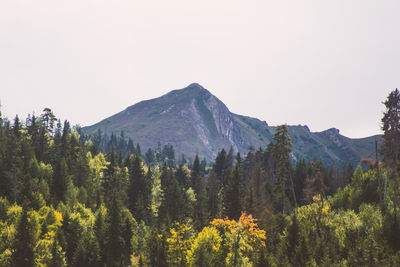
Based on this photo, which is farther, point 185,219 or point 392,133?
point 185,219

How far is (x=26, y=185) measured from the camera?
184ft

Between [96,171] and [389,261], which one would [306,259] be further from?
[96,171]

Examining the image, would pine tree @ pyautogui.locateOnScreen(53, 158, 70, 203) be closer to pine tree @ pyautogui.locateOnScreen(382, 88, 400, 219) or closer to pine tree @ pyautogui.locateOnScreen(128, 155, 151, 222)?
pine tree @ pyautogui.locateOnScreen(128, 155, 151, 222)

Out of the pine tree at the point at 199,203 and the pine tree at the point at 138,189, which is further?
the pine tree at the point at 138,189

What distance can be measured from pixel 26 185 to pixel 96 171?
27989mm

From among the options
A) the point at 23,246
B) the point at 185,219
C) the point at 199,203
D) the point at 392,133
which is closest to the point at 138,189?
the point at 199,203

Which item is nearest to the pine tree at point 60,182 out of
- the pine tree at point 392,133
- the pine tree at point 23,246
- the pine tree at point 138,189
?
the pine tree at point 138,189

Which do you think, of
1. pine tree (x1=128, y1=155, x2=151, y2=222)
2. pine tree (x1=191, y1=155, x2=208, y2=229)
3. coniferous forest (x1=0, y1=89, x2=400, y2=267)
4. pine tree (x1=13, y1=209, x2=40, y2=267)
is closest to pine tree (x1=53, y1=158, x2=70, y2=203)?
coniferous forest (x1=0, y1=89, x2=400, y2=267)

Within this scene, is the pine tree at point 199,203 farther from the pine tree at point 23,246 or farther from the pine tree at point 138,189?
the pine tree at point 23,246

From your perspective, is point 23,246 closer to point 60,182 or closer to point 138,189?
point 60,182

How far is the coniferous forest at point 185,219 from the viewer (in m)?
32.5

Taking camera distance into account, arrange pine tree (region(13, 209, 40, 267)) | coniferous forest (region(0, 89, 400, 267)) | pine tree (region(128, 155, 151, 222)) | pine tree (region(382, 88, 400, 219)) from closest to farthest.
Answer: coniferous forest (region(0, 89, 400, 267))
pine tree (region(13, 209, 40, 267))
pine tree (region(382, 88, 400, 219))
pine tree (region(128, 155, 151, 222))

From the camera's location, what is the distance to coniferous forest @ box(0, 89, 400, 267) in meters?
32.5

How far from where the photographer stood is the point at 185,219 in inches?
2275
